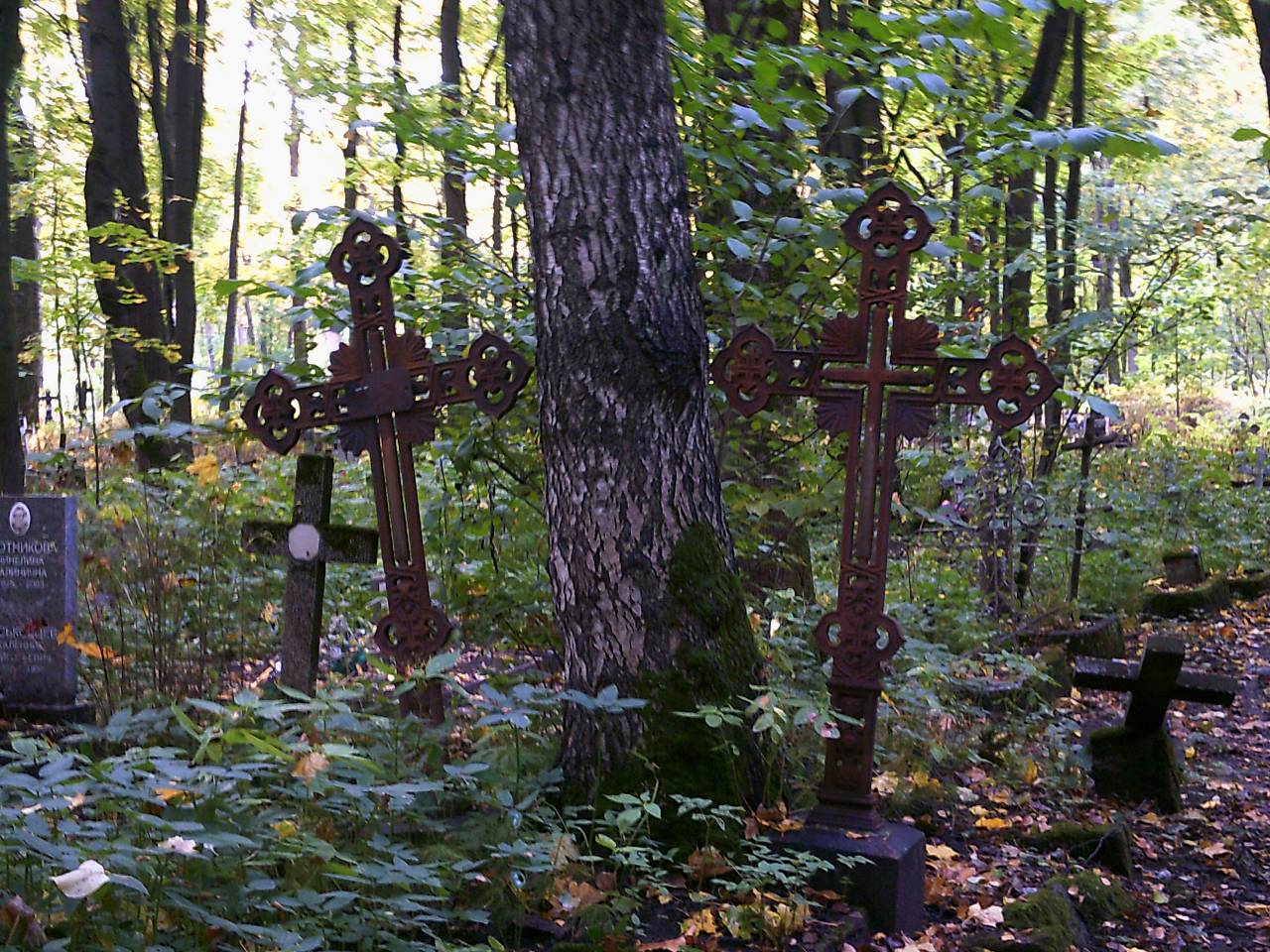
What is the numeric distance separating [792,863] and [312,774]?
1613 millimetres

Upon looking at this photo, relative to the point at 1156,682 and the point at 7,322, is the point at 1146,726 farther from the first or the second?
the point at 7,322

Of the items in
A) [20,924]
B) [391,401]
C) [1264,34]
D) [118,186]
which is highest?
[1264,34]

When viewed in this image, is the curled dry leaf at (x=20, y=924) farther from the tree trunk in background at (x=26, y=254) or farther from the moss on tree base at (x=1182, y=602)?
the tree trunk in background at (x=26, y=254)

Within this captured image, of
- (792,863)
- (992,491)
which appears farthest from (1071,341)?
(792,863)

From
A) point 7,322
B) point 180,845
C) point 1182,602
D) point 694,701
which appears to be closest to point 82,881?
point 180,845

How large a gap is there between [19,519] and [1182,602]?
9905 mm

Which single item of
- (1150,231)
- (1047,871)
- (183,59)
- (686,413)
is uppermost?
(183,59)

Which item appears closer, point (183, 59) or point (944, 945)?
point (944, 945)

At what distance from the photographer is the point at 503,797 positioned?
350 centimetres

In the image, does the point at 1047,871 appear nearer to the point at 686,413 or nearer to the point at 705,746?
the point at 705,746

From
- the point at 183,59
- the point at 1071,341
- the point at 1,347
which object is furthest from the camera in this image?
the point at 183,59

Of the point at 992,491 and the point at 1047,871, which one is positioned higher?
the point at 992,491

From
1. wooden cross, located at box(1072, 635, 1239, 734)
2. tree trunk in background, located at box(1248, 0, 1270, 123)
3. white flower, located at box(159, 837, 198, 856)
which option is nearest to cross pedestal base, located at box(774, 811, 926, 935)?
white flower, located at box(159, 837, 198, 856)

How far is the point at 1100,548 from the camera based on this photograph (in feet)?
40.7
